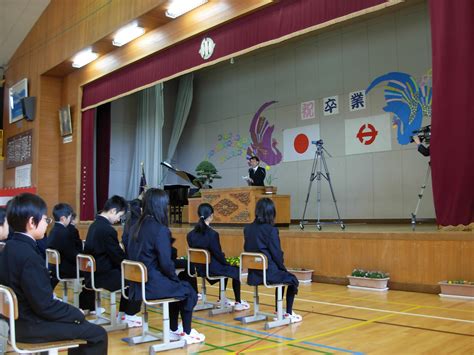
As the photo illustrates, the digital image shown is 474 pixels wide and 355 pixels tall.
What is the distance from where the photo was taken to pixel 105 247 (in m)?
4.13

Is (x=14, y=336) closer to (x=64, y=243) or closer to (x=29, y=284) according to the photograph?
(x=29, y=284)

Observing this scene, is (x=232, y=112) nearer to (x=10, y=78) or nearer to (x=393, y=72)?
(x=393, y=72)

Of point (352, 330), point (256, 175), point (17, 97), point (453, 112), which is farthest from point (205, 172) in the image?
point (17, 97)

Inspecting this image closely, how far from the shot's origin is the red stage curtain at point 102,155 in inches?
478

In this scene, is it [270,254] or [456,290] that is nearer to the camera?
[270,254]

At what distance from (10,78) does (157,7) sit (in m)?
7.77

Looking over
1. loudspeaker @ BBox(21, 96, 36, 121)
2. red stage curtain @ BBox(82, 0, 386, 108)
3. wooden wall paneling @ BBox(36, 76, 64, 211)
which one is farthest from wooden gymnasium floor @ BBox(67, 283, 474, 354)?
loudspeaker @ BBox(21, 96, 36, 121)

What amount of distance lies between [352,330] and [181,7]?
19.5ft

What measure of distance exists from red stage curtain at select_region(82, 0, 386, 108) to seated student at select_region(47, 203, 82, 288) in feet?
12.2

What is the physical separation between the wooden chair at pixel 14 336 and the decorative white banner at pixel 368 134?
8.19 metres

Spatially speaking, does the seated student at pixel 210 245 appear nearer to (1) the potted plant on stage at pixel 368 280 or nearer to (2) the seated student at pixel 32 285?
(1) the potted plant on stage at pixel 368 280

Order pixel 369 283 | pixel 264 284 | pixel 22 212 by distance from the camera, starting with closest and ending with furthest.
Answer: pixel 22 212
pixel 264 284
pixel 369 283

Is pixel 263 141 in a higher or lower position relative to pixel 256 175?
higher

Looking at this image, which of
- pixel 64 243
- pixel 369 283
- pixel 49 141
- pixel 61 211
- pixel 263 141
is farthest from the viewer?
pixel 49 141
